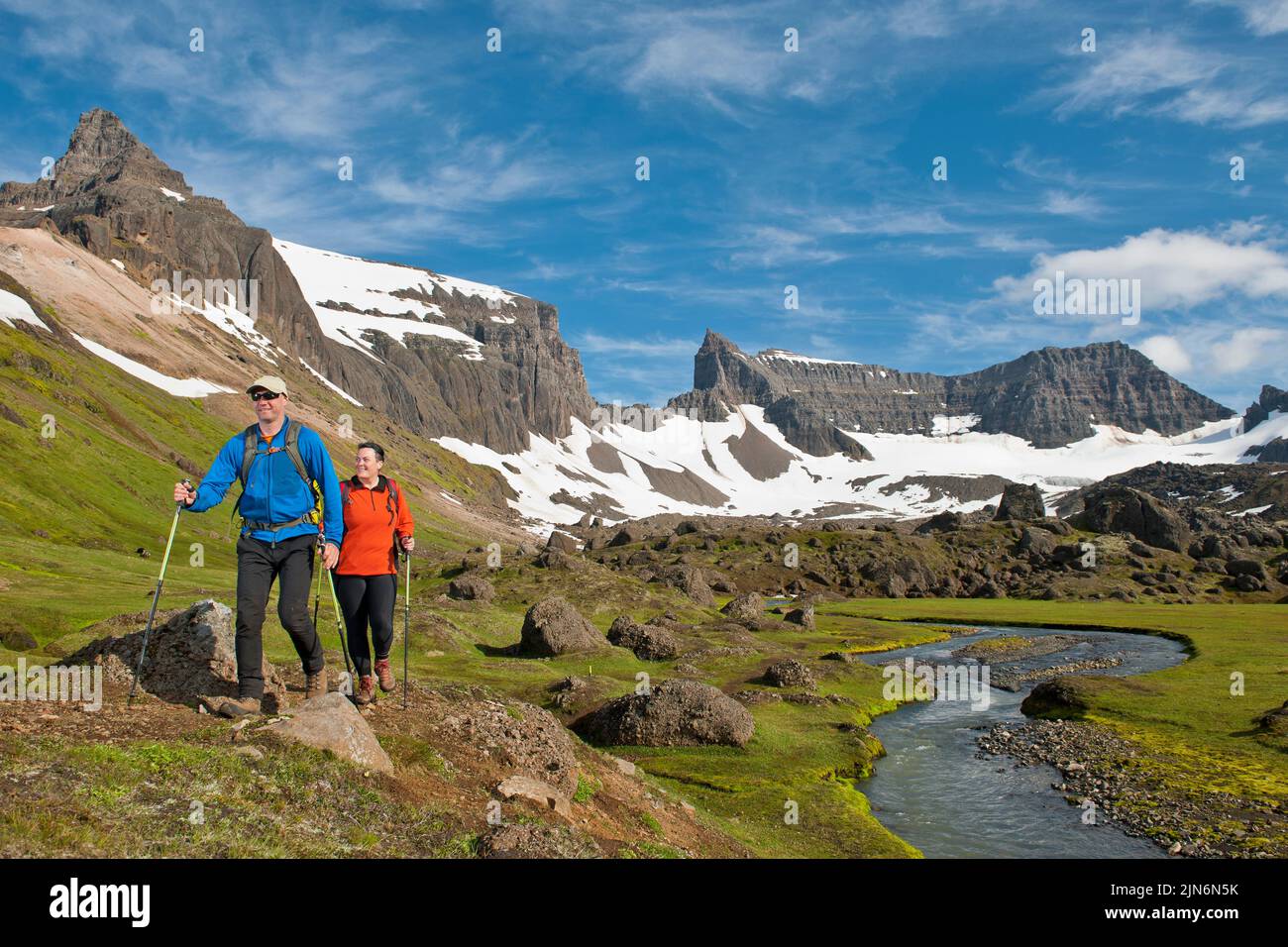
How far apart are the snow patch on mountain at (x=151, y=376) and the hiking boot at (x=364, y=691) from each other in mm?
157624

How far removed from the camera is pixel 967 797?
992 inches

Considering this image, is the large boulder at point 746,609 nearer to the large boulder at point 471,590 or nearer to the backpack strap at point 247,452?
the large boulder at point 471,590

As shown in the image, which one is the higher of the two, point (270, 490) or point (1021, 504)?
point (270, 490)

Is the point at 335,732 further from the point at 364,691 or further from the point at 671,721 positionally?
the point at 671,721

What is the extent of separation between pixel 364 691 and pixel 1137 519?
15857cm

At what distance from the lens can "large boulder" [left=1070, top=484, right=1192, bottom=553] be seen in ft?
449

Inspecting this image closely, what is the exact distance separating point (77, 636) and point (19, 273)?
184m

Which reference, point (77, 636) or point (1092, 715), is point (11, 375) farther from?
point (1092, 715)

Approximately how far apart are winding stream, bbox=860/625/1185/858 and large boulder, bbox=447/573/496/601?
3053cm

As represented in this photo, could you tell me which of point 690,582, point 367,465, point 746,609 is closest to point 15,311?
point 690,582

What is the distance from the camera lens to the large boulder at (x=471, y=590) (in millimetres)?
56500

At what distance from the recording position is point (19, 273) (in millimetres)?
165000
